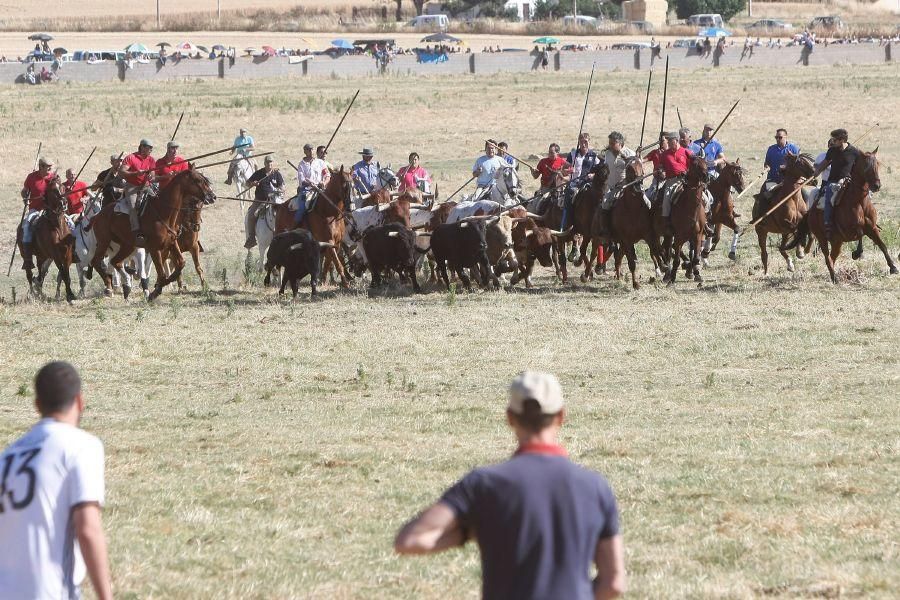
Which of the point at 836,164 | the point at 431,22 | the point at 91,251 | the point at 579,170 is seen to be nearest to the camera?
the point at 836,164

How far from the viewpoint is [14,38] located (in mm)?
94938

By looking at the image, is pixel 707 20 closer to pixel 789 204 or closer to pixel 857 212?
pixel 789 204

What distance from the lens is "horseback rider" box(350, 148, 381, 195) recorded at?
1033 inches

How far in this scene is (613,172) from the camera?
23.9 meters

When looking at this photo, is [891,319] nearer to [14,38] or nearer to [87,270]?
[87,270]

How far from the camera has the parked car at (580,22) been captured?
107 meters

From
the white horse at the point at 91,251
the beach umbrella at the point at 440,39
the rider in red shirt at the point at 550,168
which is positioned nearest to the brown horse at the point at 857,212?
the rider in red shirt at the point at 550,168

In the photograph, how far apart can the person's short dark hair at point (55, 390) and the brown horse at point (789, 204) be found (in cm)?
1946

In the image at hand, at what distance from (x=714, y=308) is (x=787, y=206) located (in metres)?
4.56

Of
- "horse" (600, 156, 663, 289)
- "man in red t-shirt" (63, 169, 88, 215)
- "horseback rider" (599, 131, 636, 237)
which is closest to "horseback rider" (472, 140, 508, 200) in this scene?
"horseback rider" (599, 131, 636, 237)

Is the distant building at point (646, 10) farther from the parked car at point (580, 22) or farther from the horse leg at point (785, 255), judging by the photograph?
the horse leg at point (785, 255)

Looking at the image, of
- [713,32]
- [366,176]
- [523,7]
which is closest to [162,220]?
[366,176]

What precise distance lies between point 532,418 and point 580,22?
107 metres

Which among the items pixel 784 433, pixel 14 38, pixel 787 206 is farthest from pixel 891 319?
pixel 14 38
